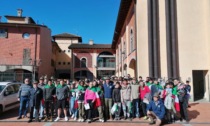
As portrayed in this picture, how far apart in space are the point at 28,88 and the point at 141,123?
547 centimetres

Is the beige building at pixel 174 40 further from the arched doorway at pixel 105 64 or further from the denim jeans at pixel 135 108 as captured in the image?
the arched doorway at pixel 105 64

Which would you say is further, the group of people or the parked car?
the parked car

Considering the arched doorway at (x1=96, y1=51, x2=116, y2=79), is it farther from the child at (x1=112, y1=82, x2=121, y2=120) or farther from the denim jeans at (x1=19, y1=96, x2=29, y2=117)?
the child at (x1=112, y1=82, x2=121, y2=120)

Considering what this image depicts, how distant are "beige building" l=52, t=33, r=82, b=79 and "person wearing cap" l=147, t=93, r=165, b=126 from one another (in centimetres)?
3869

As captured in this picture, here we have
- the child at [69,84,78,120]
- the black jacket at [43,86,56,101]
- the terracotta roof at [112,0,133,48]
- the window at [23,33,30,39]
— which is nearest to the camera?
the black jacket at [43,86,56,101]

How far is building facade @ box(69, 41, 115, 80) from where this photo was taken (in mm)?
42625

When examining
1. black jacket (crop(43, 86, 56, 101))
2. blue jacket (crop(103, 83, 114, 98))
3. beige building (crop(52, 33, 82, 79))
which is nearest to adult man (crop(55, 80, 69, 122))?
black jacket (crop(43, 86, 56, 101))

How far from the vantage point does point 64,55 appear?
159ft

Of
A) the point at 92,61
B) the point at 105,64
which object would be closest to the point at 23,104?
the point at 92,61

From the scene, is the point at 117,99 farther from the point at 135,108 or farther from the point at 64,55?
the point at 64,55

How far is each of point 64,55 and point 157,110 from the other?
42080 mm

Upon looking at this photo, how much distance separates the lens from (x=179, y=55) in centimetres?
1605

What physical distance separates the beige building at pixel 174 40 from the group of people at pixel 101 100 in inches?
246

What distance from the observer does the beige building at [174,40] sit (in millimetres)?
15789
